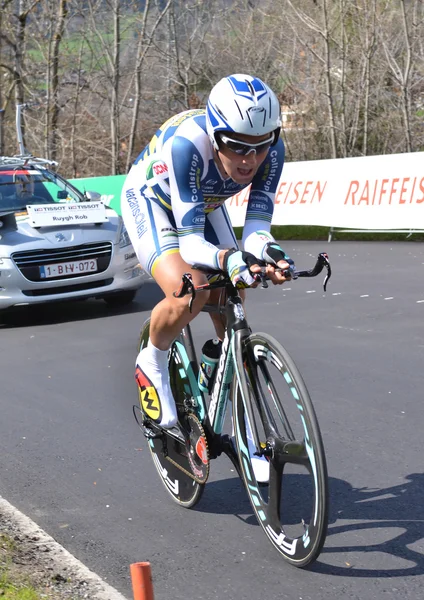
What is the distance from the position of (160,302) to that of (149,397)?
526 millimetres

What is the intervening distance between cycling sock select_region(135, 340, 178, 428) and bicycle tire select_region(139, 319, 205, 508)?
8 cm

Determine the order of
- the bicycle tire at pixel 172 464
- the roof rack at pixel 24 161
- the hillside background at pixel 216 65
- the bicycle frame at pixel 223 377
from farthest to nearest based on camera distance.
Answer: the hillside background at pixel 216 65, the roof rack at pixel 24 161, the bicycle tire at pixel 172 464, the bicycle frame at pixel 223 377

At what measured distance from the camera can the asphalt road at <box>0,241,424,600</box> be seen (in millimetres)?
3896

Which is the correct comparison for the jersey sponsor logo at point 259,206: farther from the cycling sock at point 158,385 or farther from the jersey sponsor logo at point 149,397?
the jersey sponsor logo at point 149,397

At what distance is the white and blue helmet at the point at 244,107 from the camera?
12.9 ft

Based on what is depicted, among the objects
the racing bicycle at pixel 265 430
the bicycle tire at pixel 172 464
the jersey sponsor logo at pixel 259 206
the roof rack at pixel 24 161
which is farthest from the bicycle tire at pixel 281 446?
the roof rack at pixel 24 161

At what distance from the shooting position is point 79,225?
11.5 metres

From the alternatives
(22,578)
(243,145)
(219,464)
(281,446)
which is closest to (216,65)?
(219,464)

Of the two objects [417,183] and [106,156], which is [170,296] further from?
[106,156]

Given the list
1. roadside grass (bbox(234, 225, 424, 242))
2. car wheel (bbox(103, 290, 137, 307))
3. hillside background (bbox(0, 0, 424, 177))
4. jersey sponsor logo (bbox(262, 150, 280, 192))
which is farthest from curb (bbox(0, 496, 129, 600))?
hillside background (bbox(0, 0, 424, 177))

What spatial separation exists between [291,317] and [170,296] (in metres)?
6.17

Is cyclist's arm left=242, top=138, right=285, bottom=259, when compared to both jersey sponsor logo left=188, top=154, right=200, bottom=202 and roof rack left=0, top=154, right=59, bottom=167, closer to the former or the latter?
jersey sponsor logo left=188, top=154, right=200, bottom=202

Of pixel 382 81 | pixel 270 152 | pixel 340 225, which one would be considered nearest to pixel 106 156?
pixel 382 81

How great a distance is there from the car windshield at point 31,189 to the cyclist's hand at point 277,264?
8.48 m
